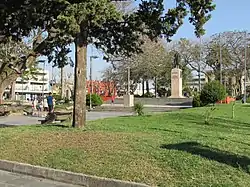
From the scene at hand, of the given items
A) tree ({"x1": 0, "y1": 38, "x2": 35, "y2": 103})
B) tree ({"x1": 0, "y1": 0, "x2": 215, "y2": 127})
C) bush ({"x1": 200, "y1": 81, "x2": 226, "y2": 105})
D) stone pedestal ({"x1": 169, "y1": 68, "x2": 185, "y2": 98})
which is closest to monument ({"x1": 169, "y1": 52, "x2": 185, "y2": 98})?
stone pedestal ({"x1": 169, "y1": 68, "x2": 185, "y2": 98})

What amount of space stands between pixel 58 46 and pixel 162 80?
5895 centimetres

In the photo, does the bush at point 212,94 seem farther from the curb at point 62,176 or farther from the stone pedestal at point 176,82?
the curb at point 62,176

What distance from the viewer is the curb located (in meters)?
6.66

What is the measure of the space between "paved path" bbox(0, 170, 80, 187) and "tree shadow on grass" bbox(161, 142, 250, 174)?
2527 mm

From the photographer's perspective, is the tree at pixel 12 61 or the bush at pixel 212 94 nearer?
the tree at pixel 12 61

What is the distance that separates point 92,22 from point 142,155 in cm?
470

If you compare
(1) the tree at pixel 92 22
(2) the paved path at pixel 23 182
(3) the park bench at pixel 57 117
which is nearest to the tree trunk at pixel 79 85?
(1) the tree at pixel 92 22

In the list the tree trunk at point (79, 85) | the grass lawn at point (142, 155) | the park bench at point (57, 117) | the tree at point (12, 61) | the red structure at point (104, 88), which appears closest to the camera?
the grass lawn at point (142, 155)

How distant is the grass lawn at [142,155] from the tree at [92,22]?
2333 mm

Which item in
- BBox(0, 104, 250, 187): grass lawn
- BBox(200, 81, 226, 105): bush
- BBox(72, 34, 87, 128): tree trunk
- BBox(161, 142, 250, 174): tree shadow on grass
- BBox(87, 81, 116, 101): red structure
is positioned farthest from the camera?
BBox(87, 81, 116, 101): red structure

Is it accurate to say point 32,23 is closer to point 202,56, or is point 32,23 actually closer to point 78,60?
point 78,60

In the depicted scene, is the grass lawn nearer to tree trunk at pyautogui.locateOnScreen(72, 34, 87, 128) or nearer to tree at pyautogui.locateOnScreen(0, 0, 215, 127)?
tree trunk at pyautogui.locateOnScreen(72, 34, 87, 128)

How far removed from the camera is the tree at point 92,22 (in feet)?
34.9

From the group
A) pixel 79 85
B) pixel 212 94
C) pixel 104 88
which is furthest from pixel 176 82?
pixel 79 85
